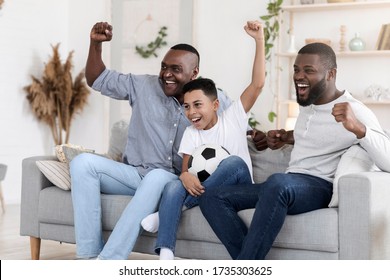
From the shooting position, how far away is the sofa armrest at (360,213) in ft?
9.27

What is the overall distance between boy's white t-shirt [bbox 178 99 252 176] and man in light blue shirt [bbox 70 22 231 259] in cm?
16

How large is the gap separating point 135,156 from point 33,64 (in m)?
3.72

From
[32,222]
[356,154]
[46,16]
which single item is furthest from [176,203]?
[46,16]

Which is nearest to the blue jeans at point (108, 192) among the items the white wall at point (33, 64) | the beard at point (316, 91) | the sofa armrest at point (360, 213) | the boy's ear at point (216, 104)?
the boy's ear at point (216, 104)

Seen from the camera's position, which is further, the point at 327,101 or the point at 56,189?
the point at 56,189

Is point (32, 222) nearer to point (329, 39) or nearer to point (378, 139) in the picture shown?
point (378, 139)

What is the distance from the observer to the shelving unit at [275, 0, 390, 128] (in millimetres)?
5938

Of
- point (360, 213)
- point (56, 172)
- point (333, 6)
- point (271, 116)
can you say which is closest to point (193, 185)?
point (360, 213)

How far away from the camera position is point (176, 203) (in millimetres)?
3145

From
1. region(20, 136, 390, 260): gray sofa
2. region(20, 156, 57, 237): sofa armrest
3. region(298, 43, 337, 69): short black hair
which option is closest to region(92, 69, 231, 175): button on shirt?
region(20, 136, 390, 260): gray sofa

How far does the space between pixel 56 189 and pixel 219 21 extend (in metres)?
3.32

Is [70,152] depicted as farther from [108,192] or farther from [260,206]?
[260,206]

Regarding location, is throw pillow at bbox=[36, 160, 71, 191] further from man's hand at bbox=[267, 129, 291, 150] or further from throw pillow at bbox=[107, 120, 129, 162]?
man's hand at bbox=[267, 129, 291, 150]

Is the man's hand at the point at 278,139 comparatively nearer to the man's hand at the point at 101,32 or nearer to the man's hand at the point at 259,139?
the man's hand at the point at 259,139
